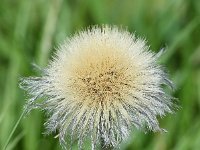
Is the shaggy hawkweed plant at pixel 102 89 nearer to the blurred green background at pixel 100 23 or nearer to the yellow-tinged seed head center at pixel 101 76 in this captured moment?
the yellow-tinged seed head center at pixel 101 76

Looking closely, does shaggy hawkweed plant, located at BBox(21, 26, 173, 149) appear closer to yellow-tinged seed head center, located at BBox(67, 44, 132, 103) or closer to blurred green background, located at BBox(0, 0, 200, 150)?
yellow-tinged seed head center, located at BBox(67, 44, 132, 103)

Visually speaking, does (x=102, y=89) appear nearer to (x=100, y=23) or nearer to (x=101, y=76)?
Answer: (x=101, y=76)

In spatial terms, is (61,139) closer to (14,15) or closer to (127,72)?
(127,72)

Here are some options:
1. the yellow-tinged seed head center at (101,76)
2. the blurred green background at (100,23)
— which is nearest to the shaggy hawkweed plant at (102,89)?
the yellow-tinged seed head center at (101,76)

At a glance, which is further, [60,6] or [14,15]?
[14,15]

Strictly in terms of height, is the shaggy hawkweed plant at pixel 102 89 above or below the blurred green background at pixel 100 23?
below

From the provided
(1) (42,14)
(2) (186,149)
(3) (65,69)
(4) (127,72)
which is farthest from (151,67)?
(1) (42,14)
